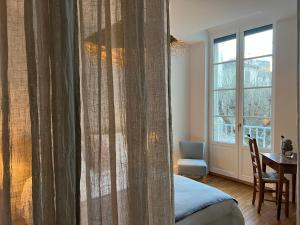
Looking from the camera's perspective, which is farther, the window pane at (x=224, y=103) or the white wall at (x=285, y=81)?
the window pane at (x=224, y=103)

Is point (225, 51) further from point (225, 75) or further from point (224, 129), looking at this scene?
point (224, 129)

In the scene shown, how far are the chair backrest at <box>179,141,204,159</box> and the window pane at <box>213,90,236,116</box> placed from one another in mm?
779

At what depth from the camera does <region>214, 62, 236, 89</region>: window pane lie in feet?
15.4

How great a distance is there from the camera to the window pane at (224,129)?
15.6 ft

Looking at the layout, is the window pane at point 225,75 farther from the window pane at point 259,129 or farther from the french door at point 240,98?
the window pane at point 259,129

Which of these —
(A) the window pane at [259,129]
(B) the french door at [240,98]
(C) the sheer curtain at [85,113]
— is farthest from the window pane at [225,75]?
(C) the sheer curtain at [85,113]

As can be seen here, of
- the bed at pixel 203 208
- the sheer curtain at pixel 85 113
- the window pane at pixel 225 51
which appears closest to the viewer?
the sheer curtain at pixel 85 113

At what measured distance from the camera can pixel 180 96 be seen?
204 inches

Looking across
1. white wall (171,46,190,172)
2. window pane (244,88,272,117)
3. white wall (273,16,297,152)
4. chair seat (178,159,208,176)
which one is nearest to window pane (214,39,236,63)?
white wall (171,46,190,172)

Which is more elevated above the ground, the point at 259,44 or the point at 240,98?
the point at 259,44

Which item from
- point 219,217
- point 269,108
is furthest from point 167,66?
point 269,108

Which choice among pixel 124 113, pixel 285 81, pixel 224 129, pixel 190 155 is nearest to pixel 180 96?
pixel 224 129

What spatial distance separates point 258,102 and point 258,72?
541 mm

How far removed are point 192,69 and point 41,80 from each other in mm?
4835
